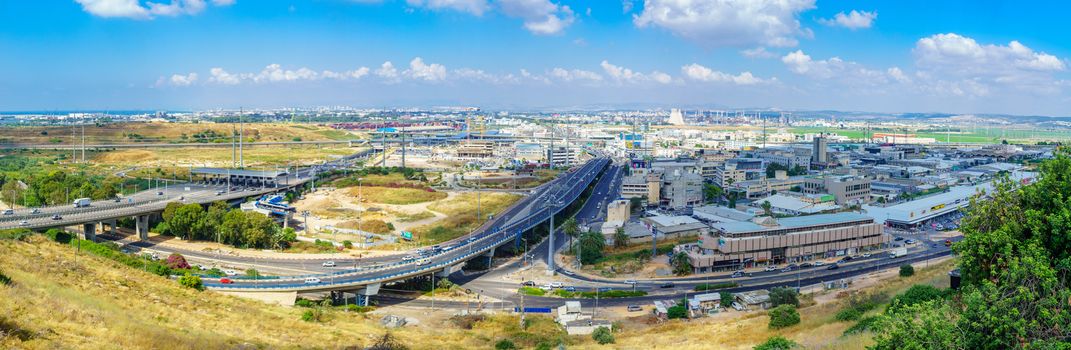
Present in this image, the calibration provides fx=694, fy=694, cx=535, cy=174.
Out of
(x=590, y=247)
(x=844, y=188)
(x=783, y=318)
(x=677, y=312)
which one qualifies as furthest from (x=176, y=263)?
(x=844, y=188)

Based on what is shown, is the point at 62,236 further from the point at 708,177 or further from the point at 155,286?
the point at 708,177

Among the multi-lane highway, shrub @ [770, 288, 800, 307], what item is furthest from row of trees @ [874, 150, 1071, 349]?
the multi-lane highway

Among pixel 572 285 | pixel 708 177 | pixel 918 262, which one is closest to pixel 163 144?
pixel 708 177

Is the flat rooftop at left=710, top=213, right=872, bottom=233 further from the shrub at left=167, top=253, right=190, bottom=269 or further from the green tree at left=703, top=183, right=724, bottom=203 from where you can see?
the shrub at left=167, top=253, right=190, bottom=269

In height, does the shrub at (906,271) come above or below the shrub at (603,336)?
above

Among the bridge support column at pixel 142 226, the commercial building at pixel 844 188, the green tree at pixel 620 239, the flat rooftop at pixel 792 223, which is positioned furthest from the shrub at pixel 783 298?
the bridge support column at pixel 142 226

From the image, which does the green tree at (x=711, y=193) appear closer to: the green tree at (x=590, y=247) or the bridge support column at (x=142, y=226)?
the green tree at (x=590, y=247)
